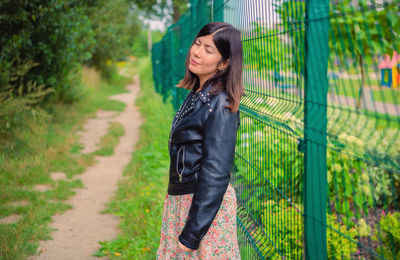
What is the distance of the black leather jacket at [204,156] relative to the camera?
1712mm

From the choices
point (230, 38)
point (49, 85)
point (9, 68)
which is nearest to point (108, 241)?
point (230, 38)

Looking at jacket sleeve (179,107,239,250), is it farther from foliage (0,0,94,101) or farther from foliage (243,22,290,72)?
foliage (0,0,94,101)

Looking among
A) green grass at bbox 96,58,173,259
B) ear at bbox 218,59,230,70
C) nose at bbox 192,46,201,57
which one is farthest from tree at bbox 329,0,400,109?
green grass at bbox 96,58,173,259

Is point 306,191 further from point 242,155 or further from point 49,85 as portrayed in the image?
point 49,85

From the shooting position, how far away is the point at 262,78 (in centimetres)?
222

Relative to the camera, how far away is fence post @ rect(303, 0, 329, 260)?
141 cm

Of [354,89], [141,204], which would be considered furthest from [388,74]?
[141,204]

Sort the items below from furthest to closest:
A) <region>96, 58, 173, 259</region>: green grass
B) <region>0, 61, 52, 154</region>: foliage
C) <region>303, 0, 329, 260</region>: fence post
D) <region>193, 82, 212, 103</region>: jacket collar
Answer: <region>0, 61, 52, 154</region>: foliage
<region>96, 58, 173, 259</region>: green grass
<region>193, 82, 212, 103</region>: jacket collar
<region>303, 0, 329, 260</region>: fence post

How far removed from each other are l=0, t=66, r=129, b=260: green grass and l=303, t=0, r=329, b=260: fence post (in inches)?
104

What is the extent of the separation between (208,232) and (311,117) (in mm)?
732

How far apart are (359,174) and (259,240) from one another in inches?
40.0

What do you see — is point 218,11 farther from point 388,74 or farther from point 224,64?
point 388,74

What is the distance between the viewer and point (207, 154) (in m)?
1.72

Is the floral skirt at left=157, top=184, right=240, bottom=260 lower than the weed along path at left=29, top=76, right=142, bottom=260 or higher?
higher
